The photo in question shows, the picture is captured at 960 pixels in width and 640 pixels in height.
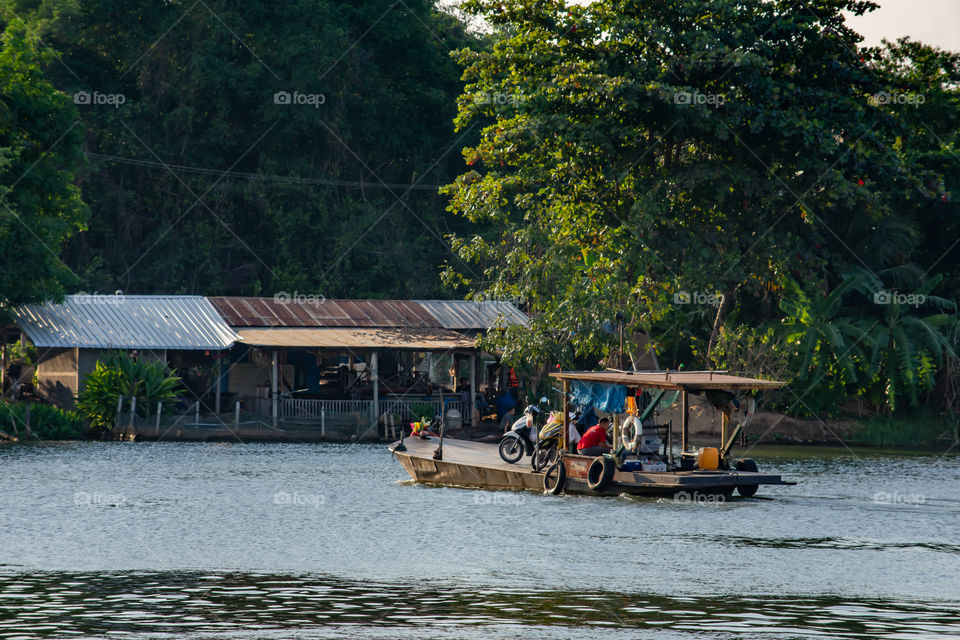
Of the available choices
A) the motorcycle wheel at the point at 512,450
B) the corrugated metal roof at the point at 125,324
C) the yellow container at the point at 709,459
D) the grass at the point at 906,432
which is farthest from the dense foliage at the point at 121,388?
the grass at the point at 906,432

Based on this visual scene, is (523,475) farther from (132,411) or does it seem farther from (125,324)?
(125,324)

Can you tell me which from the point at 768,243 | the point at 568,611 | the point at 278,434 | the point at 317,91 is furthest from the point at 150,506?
the point at 317,91

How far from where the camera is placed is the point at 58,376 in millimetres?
41625

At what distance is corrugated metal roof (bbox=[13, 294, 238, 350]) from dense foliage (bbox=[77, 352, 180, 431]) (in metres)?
1.69

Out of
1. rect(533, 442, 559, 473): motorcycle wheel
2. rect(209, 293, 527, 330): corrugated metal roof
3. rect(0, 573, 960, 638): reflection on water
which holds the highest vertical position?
rect(209, 293, 527, 330): corrugated metal roof

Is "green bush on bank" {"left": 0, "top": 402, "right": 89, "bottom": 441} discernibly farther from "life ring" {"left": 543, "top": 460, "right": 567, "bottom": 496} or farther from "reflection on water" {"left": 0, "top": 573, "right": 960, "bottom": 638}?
"reflection on water" {"left": 0, "top": 573, "right": 960, "bottom": 638}

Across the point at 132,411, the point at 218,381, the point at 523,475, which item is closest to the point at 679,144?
the point at 218,381

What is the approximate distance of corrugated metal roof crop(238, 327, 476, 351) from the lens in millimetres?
41531

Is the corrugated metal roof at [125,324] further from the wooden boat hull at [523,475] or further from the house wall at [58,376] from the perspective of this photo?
the wooden boat hull at [523,475]

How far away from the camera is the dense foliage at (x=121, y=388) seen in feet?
128

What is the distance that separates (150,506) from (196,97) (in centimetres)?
3659

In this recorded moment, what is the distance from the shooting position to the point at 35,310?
139 feet

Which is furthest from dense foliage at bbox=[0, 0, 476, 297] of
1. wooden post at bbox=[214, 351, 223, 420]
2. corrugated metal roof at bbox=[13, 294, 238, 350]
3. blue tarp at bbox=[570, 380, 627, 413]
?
blue tarp at bbox=[570, 380, 627, 413]

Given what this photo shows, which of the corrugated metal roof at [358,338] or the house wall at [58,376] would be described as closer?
the house wall at [58,376]
